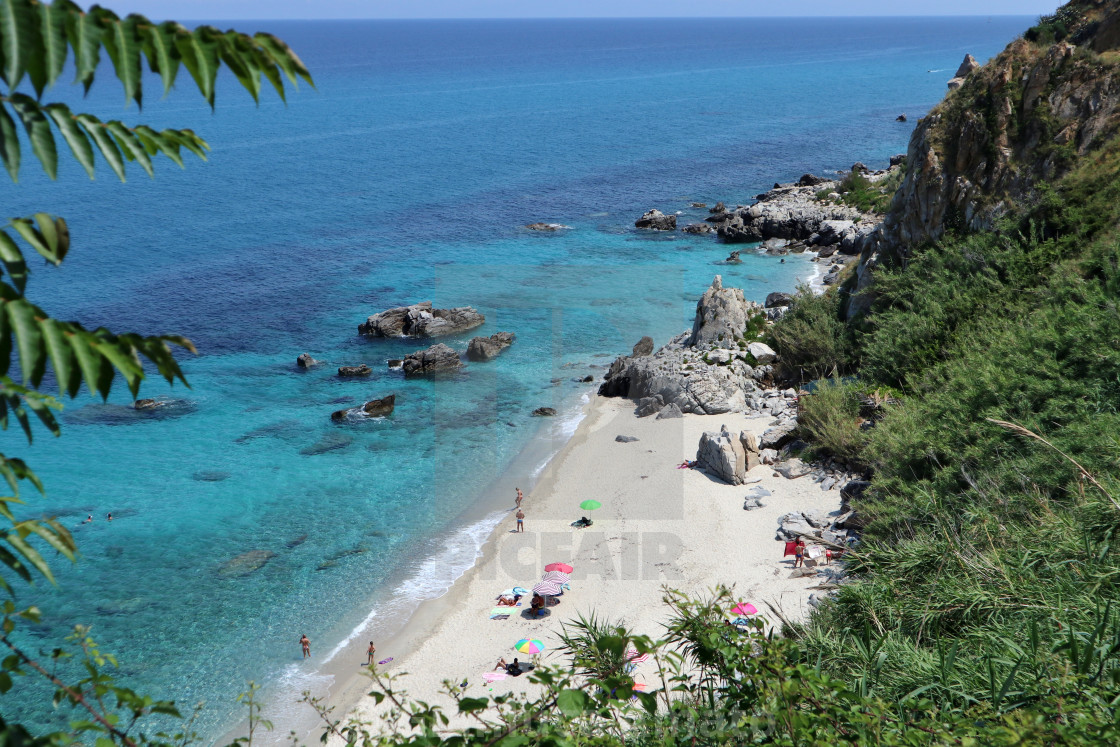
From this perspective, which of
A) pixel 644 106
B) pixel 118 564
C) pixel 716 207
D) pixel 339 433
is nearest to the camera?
pixel 118 564

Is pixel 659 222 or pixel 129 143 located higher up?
pixel 129 143

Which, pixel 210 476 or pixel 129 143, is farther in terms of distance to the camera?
pixel 210 476

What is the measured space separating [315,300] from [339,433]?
19.3m

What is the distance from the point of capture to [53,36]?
2707mm

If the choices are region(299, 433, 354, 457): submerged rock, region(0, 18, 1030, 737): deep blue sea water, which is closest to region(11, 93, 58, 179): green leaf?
region(0, 18, 1030, 737): deep blue sea water

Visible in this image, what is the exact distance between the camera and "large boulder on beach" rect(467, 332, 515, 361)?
133 feet

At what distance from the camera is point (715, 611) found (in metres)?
6.78

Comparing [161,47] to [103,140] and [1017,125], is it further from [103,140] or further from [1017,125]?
[1017,125]

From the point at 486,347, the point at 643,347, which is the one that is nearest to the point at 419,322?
the point at 486,347

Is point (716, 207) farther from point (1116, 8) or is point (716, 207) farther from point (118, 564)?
point (118, 564)

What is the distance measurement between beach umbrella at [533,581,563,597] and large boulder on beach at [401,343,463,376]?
20.2 metres

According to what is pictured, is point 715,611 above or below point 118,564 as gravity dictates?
above

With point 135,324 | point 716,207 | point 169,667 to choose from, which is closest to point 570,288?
point 716,207

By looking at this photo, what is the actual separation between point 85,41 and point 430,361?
36598 mm
